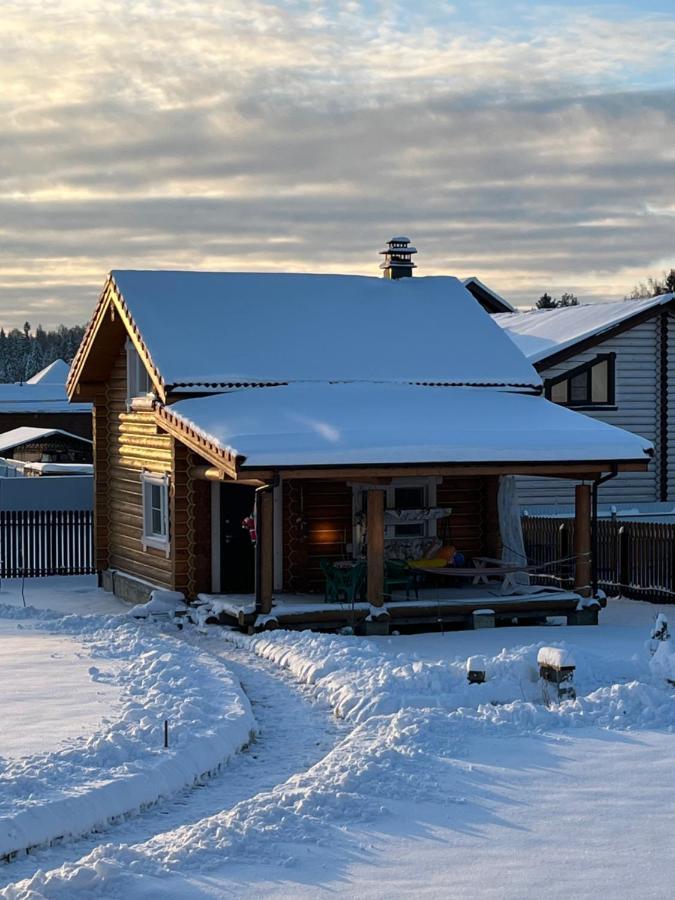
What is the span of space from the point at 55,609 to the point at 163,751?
11.7 m

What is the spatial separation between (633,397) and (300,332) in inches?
596

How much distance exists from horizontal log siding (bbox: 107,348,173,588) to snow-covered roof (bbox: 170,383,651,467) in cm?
216

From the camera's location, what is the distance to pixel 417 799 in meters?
10.9

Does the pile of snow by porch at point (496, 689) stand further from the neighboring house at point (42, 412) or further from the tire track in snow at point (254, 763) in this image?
the neighboring house at point (42, 412)

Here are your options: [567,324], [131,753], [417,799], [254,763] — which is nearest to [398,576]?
[254,763]

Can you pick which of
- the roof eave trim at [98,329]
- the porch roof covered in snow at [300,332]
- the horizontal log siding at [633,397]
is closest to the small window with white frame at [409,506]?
the porch roof covered in snow at [300,332]

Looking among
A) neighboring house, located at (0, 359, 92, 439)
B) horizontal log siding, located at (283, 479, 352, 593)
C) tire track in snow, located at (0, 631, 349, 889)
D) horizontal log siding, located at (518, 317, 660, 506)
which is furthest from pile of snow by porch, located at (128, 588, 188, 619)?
neighboring house, located at (0, 359, 92, 439)

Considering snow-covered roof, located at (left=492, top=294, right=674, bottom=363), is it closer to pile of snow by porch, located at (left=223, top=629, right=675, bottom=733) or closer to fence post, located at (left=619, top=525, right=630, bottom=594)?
fence post, located at (left=619, top=525, right=630, bottom=594)

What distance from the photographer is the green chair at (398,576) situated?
815 inches

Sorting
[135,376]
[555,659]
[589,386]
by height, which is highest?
[589,386]

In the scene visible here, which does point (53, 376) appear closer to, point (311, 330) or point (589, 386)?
point (589, 386)

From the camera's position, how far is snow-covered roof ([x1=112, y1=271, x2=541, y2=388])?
74.5 ft

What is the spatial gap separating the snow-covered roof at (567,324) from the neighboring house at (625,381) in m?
0.04

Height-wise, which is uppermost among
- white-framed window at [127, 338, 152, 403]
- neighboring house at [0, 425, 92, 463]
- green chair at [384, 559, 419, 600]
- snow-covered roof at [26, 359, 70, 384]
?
snow-covered roof at [26, 359, 70, 384]
